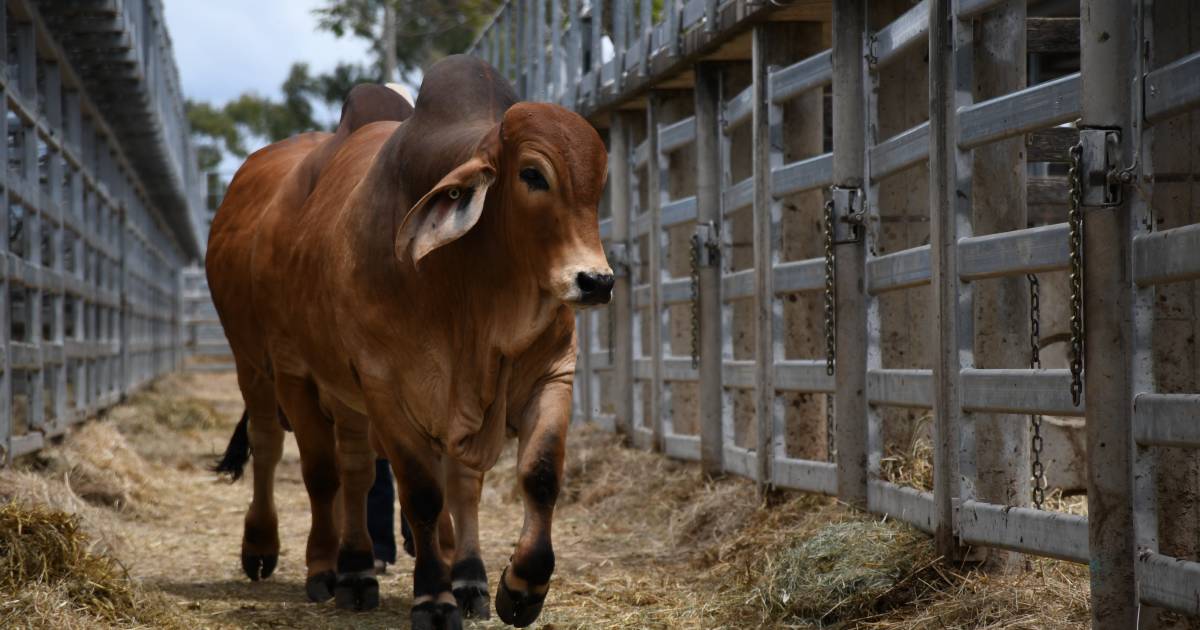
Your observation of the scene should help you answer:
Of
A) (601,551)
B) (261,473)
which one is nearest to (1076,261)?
(601,551)

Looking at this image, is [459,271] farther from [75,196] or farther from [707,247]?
[75,196]

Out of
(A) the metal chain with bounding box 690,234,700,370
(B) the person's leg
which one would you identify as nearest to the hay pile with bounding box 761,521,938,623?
(B) the person's leg

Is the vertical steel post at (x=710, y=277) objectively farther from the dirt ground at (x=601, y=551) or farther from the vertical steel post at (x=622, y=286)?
the vertical steel post at (x=622, y=286)

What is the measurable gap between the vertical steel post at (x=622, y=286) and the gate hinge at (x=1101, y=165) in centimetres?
624

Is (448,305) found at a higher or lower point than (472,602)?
higher

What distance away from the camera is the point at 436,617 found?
5.43 metres

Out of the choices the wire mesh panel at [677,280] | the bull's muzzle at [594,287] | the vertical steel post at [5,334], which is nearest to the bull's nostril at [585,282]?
the bull's muzzle at [594,287]

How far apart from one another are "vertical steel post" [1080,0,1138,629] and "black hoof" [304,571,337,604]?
320 cm

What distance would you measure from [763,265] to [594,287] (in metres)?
2.83

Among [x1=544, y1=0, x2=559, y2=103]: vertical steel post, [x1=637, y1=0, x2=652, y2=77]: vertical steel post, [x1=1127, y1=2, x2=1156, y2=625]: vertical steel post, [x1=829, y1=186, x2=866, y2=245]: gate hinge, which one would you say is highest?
[x1=544, y1=0, x2=559, y2=103]: vertical steel post

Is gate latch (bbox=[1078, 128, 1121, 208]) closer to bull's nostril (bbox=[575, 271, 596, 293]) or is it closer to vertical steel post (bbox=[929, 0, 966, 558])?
vertical steel post (bbox=[929, 0, 966, 558])

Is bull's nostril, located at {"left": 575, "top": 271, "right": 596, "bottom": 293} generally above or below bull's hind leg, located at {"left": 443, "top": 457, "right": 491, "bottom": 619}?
above

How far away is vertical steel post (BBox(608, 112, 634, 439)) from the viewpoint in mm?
10484

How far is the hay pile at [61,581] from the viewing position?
5.00 meters
